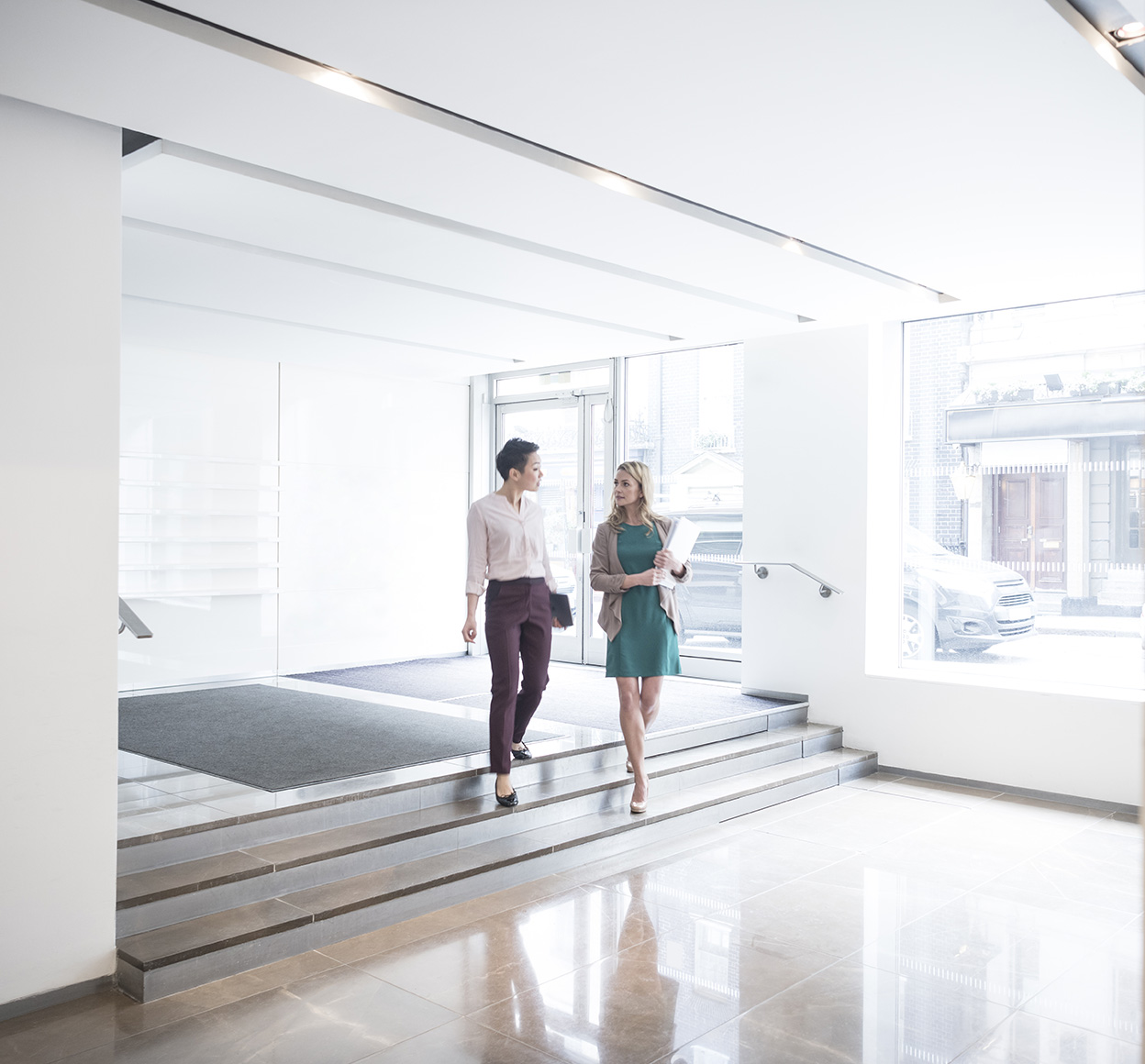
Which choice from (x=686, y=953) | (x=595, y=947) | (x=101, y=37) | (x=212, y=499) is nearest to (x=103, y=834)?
(x=595, y=947)

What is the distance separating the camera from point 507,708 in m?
4.45

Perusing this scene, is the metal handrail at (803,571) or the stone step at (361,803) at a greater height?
the metal handrail at (803,571)

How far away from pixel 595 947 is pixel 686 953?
317mm

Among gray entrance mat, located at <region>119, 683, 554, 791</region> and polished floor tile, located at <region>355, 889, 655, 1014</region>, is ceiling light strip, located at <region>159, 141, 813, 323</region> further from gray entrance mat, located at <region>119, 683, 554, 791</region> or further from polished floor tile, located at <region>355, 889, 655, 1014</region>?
polished floor tile, located at <region>355, 889, 655, 1014</region>

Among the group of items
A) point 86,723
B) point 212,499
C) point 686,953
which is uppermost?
point 212,499

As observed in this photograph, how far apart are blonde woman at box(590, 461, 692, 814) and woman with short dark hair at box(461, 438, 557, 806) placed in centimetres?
29

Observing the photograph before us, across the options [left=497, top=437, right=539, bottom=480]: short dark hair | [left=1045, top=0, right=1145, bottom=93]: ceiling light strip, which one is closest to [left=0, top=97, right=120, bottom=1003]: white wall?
[left=497, top=437, right=539, bottom=480]: short dark hair

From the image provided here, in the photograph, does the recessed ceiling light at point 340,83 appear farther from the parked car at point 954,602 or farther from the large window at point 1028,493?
the parked car at point 954,602

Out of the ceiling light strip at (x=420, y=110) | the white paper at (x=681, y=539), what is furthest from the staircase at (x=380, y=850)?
the ceiling light strip at (x=420, y=110)

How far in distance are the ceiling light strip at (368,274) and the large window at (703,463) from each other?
45.2 inches

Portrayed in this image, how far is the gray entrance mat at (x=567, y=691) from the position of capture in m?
6.20

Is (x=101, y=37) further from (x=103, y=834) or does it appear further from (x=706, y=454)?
(x=706, y=454)

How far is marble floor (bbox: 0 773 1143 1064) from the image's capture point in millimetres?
2879

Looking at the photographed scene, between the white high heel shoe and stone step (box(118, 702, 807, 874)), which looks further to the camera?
the white high heel shoe
